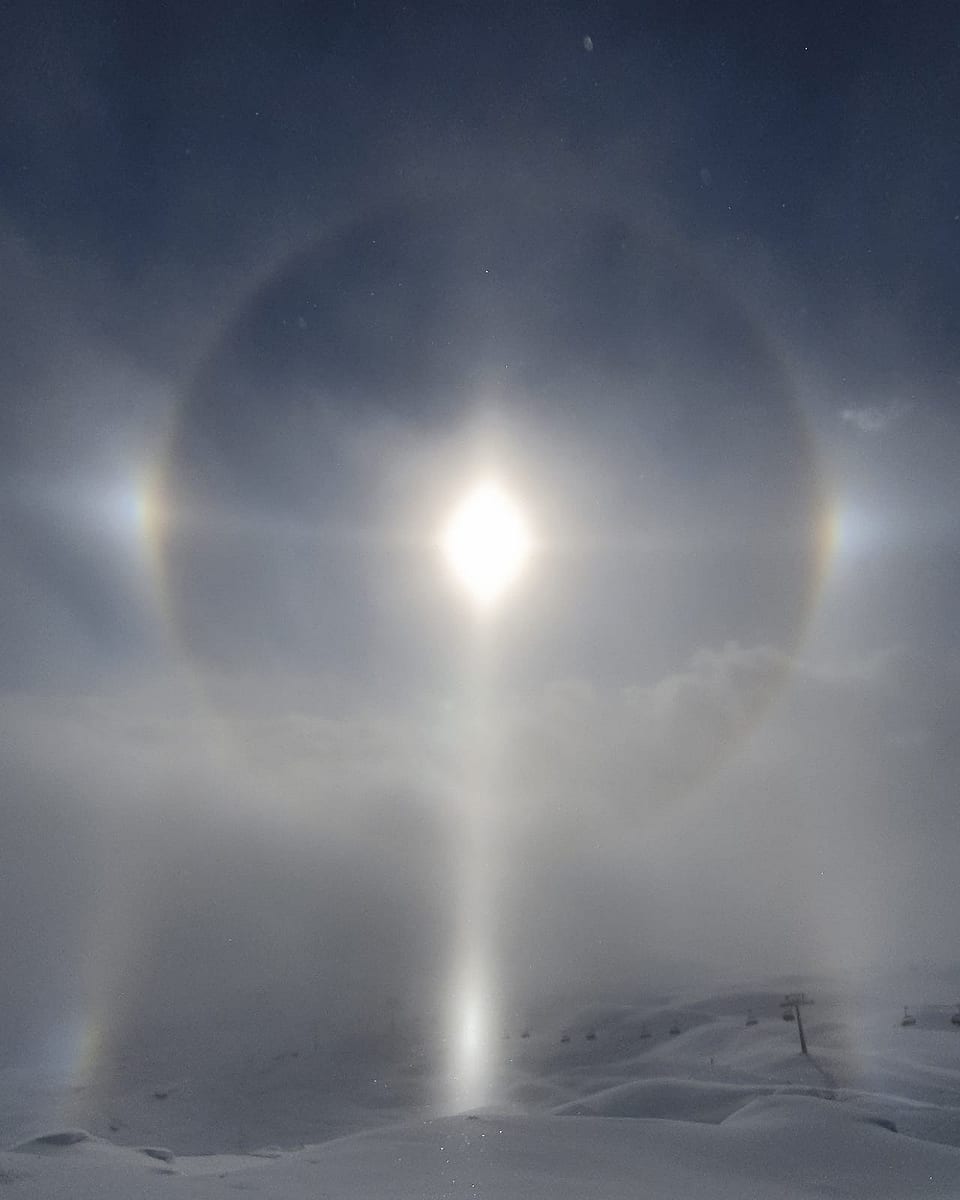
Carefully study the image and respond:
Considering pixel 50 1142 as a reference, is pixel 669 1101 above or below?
below

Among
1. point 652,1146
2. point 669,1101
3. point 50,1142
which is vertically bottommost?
point 669,1101

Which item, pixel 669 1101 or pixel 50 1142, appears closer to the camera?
pixel 50 1142

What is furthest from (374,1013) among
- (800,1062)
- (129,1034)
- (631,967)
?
(800,1062)

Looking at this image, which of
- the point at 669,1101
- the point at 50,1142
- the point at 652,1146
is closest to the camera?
the point at 652,1146

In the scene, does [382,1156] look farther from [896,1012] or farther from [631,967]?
[631,967]

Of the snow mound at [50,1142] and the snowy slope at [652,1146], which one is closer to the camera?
the snowy slope at [652,1146]

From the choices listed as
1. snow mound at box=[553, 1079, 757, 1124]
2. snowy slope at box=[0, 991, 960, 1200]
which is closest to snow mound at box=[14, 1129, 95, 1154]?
snowy slope at box=[0, 991, 960, 1200]

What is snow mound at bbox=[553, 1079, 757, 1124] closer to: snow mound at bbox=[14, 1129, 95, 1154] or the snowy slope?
the snowy slope

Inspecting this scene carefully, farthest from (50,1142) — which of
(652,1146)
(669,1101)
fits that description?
(669,1101)

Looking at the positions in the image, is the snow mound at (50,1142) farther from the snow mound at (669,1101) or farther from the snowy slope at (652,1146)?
the snow mound at (669,1101)

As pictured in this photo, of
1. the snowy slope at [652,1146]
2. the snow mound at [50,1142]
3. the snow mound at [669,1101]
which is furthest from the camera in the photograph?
the snow mound at [669,1101]

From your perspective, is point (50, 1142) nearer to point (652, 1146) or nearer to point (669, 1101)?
point (652, 1146)

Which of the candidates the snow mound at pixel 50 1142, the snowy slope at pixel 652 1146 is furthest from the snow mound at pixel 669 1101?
the snow mound at pixel 50 1142
